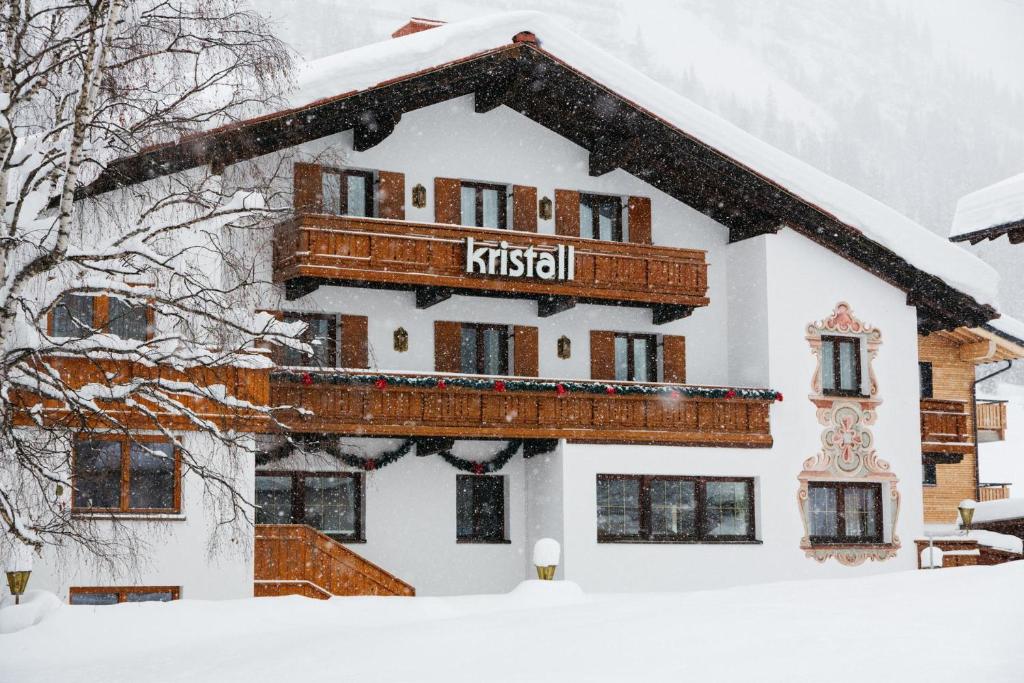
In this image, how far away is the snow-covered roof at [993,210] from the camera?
17969mm

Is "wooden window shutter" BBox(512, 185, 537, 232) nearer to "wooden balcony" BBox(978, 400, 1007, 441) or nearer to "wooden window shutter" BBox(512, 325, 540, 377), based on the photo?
"wooden window shutter" BBox(512, 325, 540, 377)

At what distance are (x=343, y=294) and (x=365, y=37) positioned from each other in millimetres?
175080

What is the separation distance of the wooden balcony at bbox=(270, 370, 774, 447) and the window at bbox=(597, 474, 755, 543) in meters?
0.86

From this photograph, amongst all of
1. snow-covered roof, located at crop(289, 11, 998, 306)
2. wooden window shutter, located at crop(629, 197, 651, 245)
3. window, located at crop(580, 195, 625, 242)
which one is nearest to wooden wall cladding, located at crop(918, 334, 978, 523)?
snow-covered roof, located at crop(289, 11, 998, 306)

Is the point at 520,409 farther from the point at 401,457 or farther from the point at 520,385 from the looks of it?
the point at 401,457

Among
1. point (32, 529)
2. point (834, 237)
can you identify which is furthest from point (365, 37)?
point (32, 529)

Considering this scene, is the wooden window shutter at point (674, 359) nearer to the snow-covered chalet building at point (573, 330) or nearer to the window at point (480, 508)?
the snow-covered chalet building at point (573, 330)

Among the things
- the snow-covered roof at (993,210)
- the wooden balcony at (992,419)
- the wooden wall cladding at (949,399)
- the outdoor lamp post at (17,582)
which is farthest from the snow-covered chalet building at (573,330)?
the wooden balcony at (992,419)

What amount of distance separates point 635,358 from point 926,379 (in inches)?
417

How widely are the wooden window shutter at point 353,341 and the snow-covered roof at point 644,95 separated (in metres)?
4.27

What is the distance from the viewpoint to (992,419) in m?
40.2

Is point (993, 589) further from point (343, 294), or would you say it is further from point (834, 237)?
point (834, 237)

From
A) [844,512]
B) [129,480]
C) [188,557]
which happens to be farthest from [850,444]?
[129,480]

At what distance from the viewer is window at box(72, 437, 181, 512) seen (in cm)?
2161
